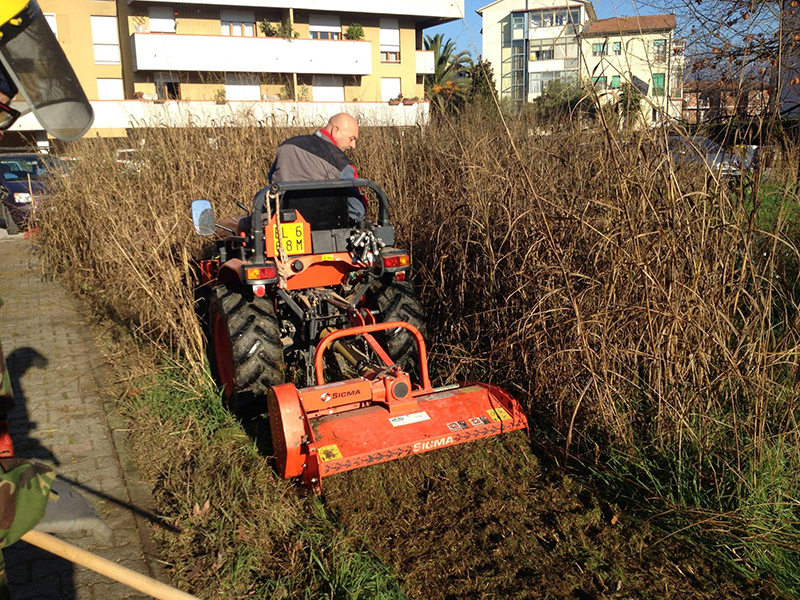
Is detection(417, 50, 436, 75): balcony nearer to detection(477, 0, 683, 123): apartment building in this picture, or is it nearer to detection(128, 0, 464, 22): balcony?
detection(128, 0, 464, 22): balcony

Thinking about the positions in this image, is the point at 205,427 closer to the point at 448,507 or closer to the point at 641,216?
the point at 448,507

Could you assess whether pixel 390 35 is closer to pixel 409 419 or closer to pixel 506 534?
pixel 409 419

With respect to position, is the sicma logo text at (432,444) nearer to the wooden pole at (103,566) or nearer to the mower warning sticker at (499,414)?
the mower warning sticker at (499,414)

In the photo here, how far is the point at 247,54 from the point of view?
2967 cm

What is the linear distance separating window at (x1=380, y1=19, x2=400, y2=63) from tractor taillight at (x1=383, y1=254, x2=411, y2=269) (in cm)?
3277

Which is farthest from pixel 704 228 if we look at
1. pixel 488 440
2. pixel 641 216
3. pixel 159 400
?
pixel 159 400

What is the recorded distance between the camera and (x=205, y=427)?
4.27 meters

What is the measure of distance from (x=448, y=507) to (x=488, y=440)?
604 mm

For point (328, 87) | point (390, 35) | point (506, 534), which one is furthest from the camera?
point (390, 35)

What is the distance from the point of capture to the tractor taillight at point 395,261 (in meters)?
4.44

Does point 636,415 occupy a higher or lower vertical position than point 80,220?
lower

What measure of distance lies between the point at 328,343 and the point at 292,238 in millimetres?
1026

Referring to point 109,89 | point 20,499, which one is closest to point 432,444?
point 20,499

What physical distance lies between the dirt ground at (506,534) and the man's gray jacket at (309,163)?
2.15 metres
